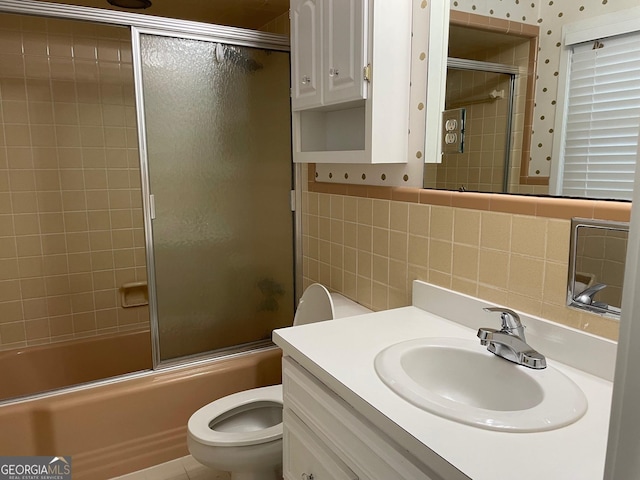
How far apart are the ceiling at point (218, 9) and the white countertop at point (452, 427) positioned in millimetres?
1929

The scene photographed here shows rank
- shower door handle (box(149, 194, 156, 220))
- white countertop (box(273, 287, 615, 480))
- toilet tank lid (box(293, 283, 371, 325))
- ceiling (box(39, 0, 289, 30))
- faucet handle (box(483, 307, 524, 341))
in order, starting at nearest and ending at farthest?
white countertop (box(273, 287, 615, 480)) < faucet handle (box(483, 307, 524, 341)) < toilet tank lid (box(293, 283, 371, 325)) < shower door handle (box(149, 194, 156, 220)) < ceiling (box(39, 0, 289, 30))

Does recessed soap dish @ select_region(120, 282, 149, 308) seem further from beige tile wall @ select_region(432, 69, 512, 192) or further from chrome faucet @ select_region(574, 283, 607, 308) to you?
chrome faucet @ select_region(574, 283, 607, 308)

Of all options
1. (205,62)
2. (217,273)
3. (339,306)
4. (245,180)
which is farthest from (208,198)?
(339,306)

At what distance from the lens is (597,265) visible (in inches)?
41.4

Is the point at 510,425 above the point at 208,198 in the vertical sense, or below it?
below

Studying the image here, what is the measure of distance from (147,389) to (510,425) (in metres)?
1.65

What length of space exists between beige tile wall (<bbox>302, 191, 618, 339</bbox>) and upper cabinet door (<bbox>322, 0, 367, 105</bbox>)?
0.42 metres

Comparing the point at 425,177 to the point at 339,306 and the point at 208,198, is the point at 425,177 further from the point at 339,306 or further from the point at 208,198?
the point at 208,198

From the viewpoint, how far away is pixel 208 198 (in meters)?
2.12

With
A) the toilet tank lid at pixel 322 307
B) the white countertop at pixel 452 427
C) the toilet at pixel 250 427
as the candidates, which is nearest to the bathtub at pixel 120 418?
the toilet at pixel 250 427
